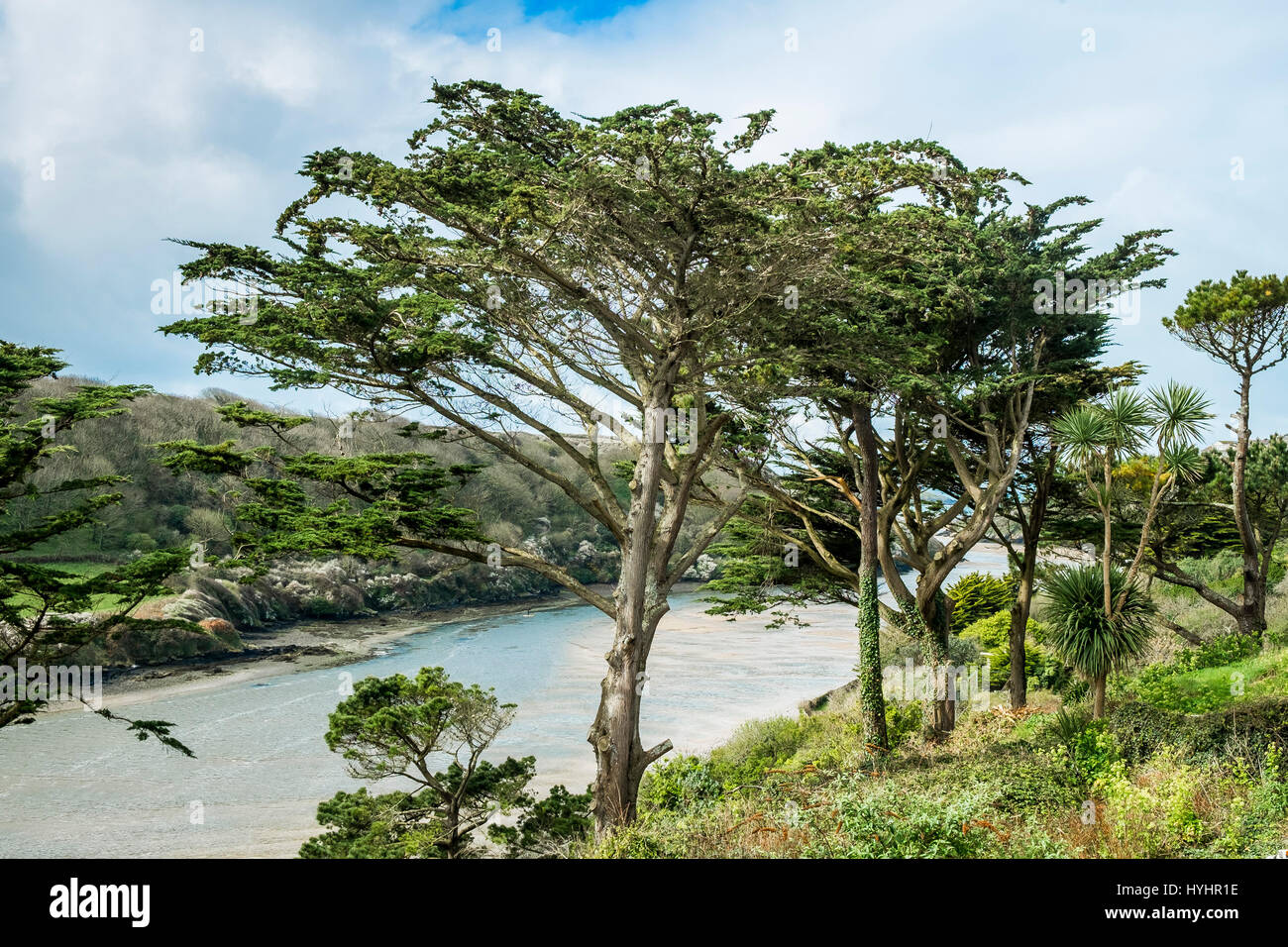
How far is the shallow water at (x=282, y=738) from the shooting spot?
15586mm

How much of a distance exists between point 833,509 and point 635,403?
6398 mm

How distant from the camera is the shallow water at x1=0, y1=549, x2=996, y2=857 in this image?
15586mm

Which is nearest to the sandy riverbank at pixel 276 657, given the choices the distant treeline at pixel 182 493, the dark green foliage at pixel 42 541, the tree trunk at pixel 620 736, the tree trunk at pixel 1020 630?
the distant treeline at pixel 182 493

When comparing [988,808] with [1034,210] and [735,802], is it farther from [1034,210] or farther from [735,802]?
[1034,210]

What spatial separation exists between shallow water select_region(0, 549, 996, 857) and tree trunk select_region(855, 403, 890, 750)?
21.2 feet

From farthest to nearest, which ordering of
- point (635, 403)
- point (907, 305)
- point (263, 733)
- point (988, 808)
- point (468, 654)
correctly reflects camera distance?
point (468, 654)
point (263, 733)
point (907, 305)
point (635, 403)
point (988, 808)

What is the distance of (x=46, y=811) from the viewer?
643 inches

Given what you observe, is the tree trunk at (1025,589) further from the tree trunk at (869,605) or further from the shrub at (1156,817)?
the shrub at (1156,817)

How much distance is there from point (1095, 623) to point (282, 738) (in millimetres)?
17525

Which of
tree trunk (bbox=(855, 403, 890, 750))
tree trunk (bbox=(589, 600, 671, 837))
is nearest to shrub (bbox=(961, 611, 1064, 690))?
tree trunk (bbox=(855, 403, 890, 750))

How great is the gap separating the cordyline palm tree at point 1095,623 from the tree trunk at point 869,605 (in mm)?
2717

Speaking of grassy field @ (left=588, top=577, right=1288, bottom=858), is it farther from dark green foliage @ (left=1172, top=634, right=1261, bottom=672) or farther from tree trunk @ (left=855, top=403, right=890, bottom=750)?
tree trunk @ (left=855, top=403, right=890, bottom=750)

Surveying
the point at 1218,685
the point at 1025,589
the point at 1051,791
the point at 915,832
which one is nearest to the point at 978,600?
the point at 1025,589

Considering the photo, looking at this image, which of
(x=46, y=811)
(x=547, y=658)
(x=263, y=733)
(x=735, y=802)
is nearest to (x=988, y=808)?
(x=735, y=802)
